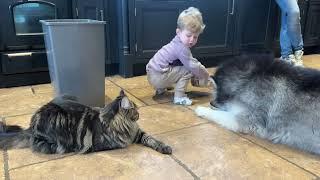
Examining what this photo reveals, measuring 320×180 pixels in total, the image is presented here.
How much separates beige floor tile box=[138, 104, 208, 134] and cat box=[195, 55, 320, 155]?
6.1 inches

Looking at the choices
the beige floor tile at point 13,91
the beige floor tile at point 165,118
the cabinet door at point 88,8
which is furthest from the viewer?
the cabinet door at point 88,8

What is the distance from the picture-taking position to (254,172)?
1.40 meters

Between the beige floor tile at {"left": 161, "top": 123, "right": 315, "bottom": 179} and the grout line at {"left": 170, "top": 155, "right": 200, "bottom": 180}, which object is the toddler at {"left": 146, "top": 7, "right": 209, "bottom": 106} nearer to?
the beige floor tile at {"left": 161, "top": 123, "right": 315, "bottom": 179}

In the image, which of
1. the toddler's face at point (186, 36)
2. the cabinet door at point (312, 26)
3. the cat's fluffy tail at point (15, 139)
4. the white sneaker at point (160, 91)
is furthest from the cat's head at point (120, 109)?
the cabinet door at point (312, 26)

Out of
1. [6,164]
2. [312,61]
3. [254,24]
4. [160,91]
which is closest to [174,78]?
[160,91]

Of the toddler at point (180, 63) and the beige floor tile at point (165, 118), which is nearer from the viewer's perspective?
the beige floor tile at point (165, 118)

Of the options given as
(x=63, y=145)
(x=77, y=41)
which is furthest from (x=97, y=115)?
(x=77, y=41)

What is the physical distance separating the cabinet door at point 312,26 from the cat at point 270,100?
281 cm

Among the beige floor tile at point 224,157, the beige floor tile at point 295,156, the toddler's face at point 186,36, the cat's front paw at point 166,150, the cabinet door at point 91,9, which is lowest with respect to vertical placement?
the beige floor tile at point 295,156

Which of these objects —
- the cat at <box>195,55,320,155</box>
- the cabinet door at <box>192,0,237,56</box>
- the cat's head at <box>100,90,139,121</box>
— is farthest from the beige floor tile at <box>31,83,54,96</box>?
the cabinet door at <box>192,0,237,56</box>

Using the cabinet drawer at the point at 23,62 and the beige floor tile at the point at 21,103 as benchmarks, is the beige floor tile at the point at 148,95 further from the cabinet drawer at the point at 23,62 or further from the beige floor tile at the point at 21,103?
the cabinet drawer at the point at 23,62

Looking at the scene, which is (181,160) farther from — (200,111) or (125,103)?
(200,111)

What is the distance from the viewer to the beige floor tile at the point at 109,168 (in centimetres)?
136

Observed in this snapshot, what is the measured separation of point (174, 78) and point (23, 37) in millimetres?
1342
